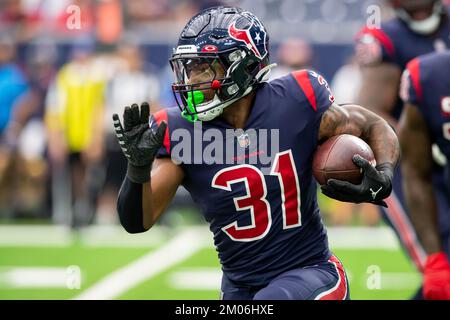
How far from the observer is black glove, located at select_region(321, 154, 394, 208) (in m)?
4.04

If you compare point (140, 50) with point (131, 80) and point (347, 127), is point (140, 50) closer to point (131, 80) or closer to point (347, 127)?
point (131, 80)

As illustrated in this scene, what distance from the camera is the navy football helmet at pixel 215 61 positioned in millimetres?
4293

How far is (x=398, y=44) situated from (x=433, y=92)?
1.31 metres

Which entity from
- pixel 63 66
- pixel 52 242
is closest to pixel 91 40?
pixel 63 66

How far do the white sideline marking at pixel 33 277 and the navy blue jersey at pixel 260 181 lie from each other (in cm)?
408

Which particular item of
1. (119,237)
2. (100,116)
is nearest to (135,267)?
(119,237)

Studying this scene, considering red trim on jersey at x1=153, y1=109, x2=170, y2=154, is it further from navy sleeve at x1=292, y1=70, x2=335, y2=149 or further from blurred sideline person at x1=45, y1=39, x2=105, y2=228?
blurred sideline person at x1=45, y1=39, x2=105, y2=228

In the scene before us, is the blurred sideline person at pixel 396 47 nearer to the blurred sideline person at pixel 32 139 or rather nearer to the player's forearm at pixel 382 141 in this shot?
the player's forearm at pixel 382 141

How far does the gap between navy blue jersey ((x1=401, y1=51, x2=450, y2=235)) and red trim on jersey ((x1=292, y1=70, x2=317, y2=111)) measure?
936mm

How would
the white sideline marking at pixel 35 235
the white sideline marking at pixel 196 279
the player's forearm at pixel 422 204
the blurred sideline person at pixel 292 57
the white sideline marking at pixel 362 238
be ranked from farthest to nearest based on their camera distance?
the blurred sideline person at pixel 292 57 → the white sideline marking at pixel 35 235 → the white sideline marking at pixel 362 238 → the white sideline marking at pixel 196 279 → the player's forearm at pixel 422 204

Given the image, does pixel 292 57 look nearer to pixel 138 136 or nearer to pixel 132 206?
pixel 132 206

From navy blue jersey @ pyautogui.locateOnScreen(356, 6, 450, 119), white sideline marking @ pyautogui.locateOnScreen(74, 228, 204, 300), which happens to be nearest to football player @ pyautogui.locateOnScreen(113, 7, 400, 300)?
navy blue jersey @ pyautogui.locateOnScreen(356, 6, 450, 119)

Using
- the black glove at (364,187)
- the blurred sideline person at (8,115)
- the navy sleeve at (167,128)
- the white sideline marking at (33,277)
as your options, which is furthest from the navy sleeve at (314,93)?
the blurred sideline person at (8,115)
